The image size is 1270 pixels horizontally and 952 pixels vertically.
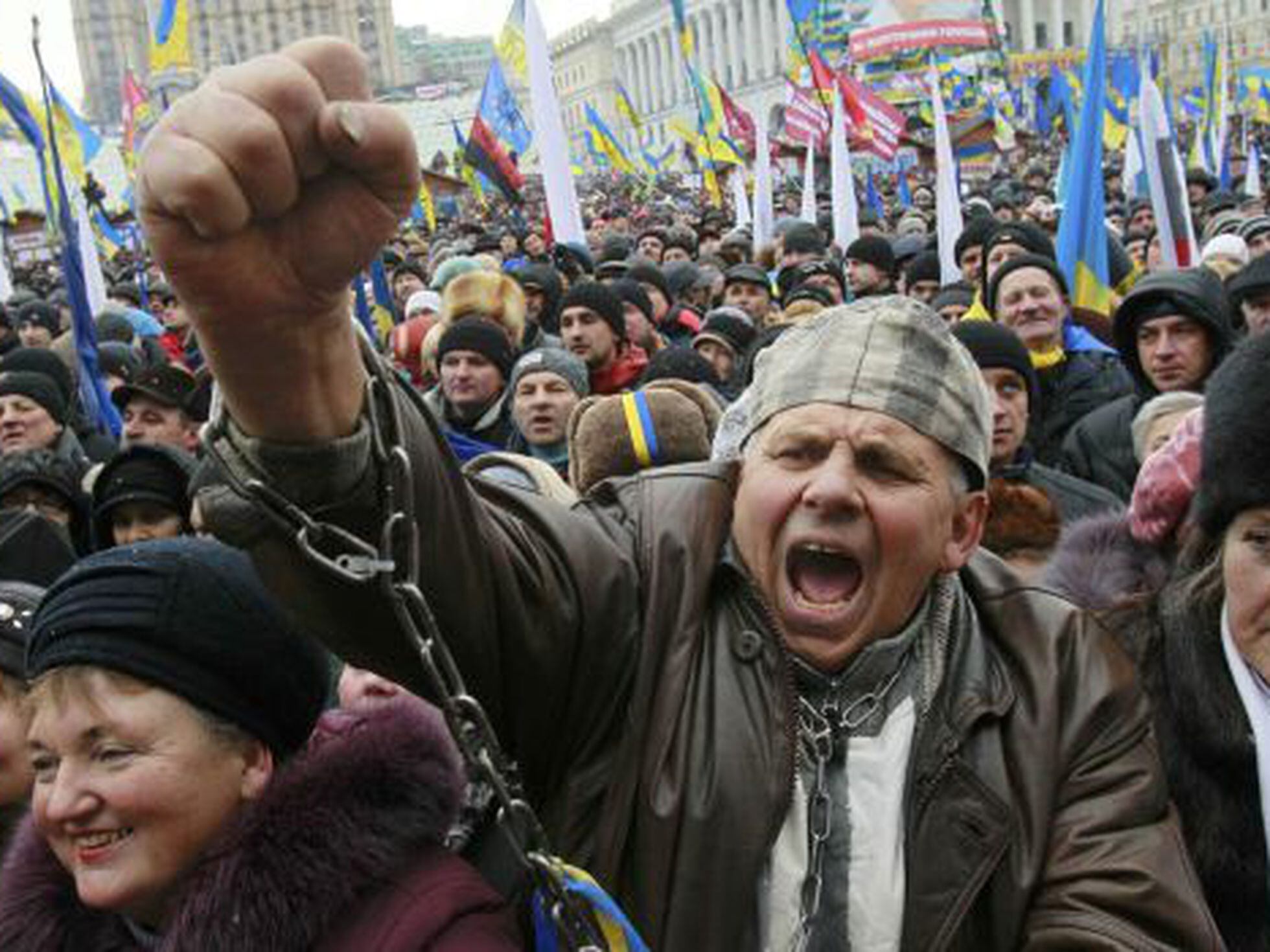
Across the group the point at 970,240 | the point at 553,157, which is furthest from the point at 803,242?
the point at 553,157

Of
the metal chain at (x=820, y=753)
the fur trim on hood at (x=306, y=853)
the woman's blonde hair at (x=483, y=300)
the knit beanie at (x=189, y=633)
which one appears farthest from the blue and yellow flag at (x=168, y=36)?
the metal chain at (x=820, y=753)

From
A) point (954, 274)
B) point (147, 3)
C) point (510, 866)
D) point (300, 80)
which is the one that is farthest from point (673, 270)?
point (147, 3)

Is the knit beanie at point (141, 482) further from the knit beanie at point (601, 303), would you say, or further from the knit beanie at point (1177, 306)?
the knit beanie at point (1177, 306)

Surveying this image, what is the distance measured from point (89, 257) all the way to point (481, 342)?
461 centimetres

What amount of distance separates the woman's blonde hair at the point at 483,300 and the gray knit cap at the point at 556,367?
3.02ft

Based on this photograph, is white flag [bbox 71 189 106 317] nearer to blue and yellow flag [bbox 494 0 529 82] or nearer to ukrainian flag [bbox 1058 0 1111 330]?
blue and yellow flag [bbox 494 0 529 82]

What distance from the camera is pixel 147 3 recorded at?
244ft

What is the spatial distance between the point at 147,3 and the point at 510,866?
267ft

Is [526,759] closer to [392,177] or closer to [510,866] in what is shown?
[510,866]

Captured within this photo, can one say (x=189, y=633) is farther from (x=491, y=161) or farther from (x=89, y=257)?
(x=491, y=161)

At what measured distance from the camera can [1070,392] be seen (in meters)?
4.97

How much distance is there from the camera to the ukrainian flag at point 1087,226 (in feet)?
21.2

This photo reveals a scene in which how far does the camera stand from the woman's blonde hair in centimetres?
575

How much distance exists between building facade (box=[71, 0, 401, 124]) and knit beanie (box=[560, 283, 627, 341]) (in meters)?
89.0
